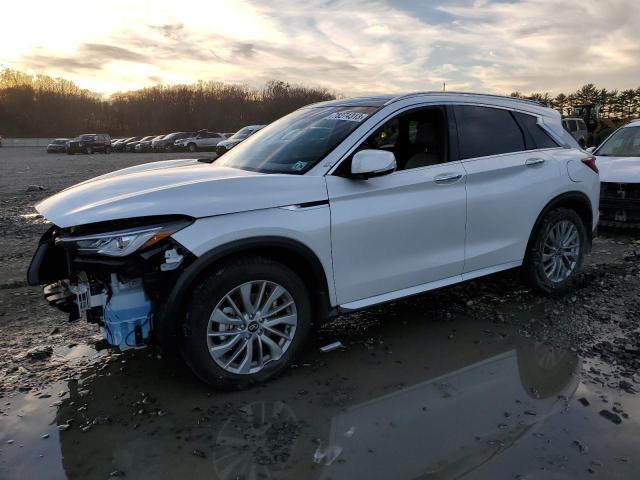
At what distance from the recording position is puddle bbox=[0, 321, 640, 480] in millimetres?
2727

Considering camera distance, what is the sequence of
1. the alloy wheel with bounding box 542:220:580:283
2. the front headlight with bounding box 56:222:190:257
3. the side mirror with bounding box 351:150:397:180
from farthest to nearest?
the alloy wheel with bounding box 542:220:580:283 → the side mirror with bounding box 351:150:397:180 → the front headlight with bounding box 56:222:190:257

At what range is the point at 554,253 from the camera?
16.7ft

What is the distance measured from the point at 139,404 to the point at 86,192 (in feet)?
4.67

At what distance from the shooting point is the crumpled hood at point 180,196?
10.2 ft

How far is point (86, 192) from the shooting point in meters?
3.51

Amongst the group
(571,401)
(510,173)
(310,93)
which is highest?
(310,93)

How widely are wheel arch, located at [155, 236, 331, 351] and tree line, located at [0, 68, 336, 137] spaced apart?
256ft

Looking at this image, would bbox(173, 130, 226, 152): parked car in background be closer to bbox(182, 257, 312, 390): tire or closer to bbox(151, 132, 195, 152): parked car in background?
bbox(151, 132, 195, 152): parked car in background

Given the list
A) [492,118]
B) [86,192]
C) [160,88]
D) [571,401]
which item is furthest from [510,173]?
[160,88]

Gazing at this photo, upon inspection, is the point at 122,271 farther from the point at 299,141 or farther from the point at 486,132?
the point at 486,132

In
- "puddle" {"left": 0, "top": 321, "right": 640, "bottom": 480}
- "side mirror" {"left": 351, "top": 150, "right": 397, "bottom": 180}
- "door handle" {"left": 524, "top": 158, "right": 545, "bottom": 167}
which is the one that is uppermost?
"side mirror" {"left": 351, "top": 150, "right": 397, "bottom": 180}

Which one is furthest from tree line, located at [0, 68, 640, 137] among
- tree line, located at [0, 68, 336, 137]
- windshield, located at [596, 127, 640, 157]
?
windshield, located at [596, 127, 640, 157]

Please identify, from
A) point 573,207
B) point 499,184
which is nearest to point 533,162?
point 499,184

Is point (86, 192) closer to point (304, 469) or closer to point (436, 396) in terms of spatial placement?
point (304, 469)
